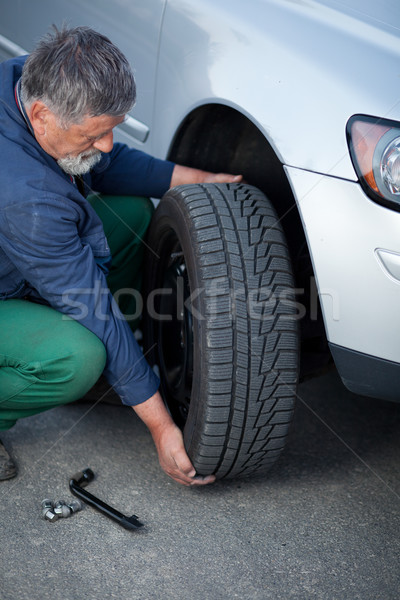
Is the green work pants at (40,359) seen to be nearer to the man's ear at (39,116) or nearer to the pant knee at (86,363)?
the pant knee at (86,363)

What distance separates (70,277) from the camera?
6.02ft

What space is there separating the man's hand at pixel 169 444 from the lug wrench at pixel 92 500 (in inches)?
6.7

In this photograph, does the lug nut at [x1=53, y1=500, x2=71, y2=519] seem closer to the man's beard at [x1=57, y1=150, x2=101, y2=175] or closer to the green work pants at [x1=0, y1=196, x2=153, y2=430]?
the green work pants at [x1=0, y1=196, x2=153, y2=430]

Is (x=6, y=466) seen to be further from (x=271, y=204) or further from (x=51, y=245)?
(x=271, y=204)

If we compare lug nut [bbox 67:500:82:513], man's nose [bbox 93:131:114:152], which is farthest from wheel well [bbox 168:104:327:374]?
lug nut [bbox 67:500:82:513]

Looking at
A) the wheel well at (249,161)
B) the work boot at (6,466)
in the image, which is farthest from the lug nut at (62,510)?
the wheel well at (249,161)

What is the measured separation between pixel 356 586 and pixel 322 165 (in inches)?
39.9

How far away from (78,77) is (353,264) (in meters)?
0.80

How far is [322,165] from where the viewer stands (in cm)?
163

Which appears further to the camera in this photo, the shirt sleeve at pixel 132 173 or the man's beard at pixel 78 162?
the shirt sleeve at pixel 132 173

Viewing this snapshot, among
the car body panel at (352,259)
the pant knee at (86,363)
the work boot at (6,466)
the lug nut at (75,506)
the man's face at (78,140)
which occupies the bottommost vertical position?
the work boot at (6,466)

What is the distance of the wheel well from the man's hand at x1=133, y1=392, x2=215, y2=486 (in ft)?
1.53

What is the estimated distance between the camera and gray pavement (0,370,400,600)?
1652 mm

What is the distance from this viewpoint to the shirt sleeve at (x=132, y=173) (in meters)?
2.31
